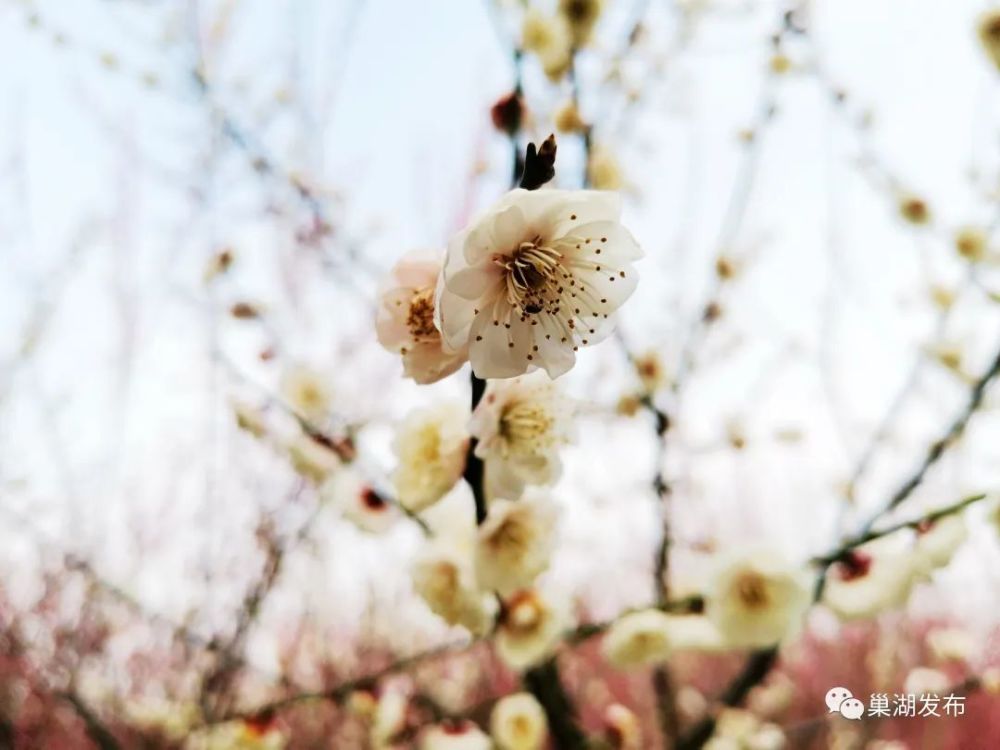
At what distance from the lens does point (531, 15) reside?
122cm

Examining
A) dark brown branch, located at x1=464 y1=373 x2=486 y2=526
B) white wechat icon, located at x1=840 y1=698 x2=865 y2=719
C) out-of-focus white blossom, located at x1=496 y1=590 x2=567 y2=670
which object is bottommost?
out-of-focus white blossom, located at x1=496 y1=590 x2=567 y2=670

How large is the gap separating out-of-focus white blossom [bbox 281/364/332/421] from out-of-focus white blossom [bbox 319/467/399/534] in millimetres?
219

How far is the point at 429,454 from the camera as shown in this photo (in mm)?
761

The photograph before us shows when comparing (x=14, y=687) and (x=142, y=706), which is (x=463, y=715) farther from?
(x=14, y=687)

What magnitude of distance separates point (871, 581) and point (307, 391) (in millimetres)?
930

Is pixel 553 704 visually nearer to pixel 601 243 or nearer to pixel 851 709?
pixel 851 709

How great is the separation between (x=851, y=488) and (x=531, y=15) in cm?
123

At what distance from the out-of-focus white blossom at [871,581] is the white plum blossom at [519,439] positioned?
22.6 inches

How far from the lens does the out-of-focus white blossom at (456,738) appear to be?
1135 mm

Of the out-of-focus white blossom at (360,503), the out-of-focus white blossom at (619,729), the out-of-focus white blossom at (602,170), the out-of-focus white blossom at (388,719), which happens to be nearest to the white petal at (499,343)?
the out-of-focus white blossom at (360,503)

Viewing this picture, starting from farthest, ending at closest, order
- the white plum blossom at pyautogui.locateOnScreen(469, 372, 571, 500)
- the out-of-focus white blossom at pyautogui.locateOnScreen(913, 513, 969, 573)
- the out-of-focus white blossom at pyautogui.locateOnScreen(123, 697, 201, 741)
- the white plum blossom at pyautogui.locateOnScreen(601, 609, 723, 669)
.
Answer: the out-of-focus white blossom at pyautogui.locateOnScreen(123, 697, 201, 741) → the white plum blossom at pyautogui.locateOnScreen(601, 609, 723, 669) → the out-of-focus white blossom at pyautogui.locateOnScreen(913, 513, 969, 573) → the white plum blossom at pyautogui.locateOnScreen(469, 372, 571, 500)

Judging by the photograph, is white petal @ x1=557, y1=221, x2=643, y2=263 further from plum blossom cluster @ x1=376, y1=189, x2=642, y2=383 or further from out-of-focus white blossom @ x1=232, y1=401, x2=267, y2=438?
out-of-focus white blossom @ x1=232, y1=401, x2=267, y2=438

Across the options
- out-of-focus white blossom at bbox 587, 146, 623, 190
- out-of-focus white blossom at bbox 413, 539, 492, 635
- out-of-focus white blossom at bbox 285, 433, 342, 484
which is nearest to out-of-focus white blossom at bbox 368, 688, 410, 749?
out-of-focus white blossom at bbox 285, 433, 342, 484

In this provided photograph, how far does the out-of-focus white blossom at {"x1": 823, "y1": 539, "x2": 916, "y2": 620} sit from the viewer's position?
3.18 feet
